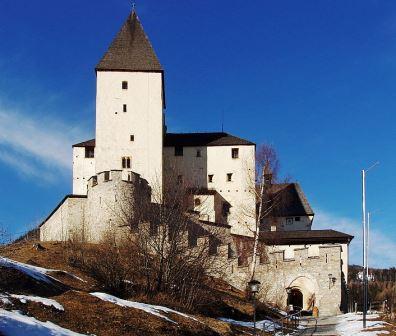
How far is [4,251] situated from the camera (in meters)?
34.8

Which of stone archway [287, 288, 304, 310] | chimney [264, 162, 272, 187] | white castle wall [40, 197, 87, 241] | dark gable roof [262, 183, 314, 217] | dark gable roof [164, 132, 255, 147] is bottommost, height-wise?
stone archway [287, 288, 304, 310]

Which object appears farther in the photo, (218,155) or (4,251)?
(218,155)

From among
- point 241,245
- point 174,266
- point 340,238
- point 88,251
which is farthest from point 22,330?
point 340,238

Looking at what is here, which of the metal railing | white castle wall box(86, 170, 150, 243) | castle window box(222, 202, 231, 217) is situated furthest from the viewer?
castle window box(222, 202, 231, 217)

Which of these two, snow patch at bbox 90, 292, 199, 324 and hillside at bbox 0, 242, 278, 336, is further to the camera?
snow patch at bbox 90, 292, 199, 324

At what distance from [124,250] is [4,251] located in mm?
9531

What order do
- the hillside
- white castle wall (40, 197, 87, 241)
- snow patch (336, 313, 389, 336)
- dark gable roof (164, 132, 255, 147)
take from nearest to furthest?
1. the hillside
2. snow patch (336, 313, 389, 336)
3. white castle wall (40, 197, 87, 241)
4. dark gable roof (164, 132, 255, 147)

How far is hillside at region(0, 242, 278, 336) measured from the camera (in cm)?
1498

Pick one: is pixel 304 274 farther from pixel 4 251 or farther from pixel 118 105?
pixel 118 105

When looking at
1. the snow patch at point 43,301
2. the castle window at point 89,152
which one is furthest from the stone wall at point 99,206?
the snow patch at point 43,301

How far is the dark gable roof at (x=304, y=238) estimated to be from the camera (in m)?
46.3

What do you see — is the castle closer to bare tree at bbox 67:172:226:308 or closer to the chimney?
the chimney

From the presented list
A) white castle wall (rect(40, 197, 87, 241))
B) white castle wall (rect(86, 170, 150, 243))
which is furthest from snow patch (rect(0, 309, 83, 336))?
white castle wall (rect(40, 197, 87, 241))

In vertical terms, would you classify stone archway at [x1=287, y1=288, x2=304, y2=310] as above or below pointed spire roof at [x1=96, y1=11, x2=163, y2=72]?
below
